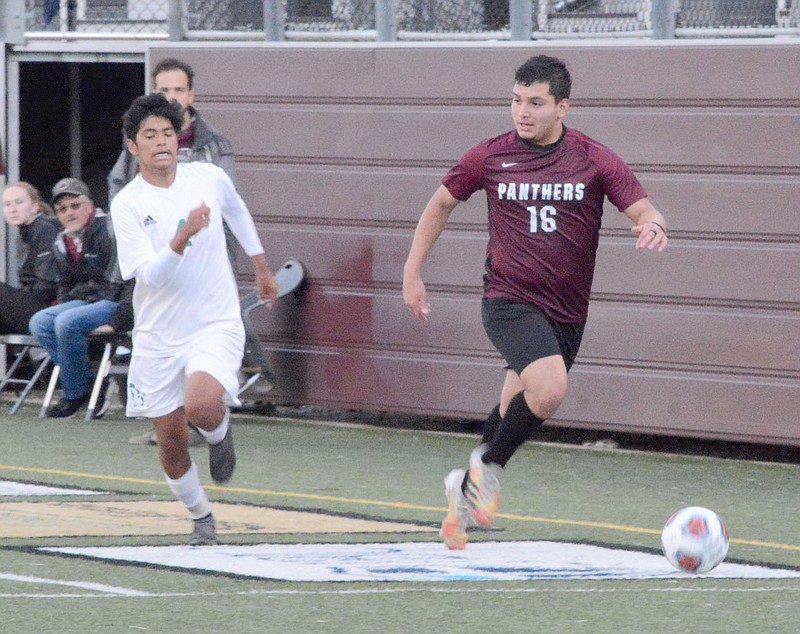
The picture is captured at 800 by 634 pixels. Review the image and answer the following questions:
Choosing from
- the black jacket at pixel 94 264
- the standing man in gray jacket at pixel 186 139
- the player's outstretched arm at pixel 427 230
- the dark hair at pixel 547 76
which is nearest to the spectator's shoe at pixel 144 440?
the standing man in gray jacket at pixel 186 139

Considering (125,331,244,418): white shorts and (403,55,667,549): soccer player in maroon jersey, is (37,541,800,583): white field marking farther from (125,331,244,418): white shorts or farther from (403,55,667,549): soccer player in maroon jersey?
(125,331,244,418): white shorts

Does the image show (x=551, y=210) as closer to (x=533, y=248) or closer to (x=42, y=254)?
(x=533, y=248)

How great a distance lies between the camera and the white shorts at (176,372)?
7.15 metres

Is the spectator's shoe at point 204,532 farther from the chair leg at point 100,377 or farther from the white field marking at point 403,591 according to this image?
the chair leg at point 100,377

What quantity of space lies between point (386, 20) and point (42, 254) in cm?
314

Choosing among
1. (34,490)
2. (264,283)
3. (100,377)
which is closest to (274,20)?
(100,377)

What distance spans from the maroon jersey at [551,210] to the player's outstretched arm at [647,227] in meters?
0.06

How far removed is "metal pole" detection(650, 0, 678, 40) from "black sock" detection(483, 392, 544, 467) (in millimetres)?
4486

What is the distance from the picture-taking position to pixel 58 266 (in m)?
12.8

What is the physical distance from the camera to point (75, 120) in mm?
16891

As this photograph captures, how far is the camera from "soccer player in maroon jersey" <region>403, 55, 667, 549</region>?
7.20 metres

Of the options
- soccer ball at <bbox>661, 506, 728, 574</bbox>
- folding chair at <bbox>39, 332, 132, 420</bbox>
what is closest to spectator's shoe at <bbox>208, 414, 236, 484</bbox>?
soccer ball at <bbox>661, 506, 728, 574</bbox>

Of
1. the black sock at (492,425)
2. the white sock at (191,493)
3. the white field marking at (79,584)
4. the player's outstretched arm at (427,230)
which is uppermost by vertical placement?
the player's outstretched arm at (427,230)

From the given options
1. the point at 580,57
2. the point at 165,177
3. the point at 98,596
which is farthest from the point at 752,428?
the point at 98,596
